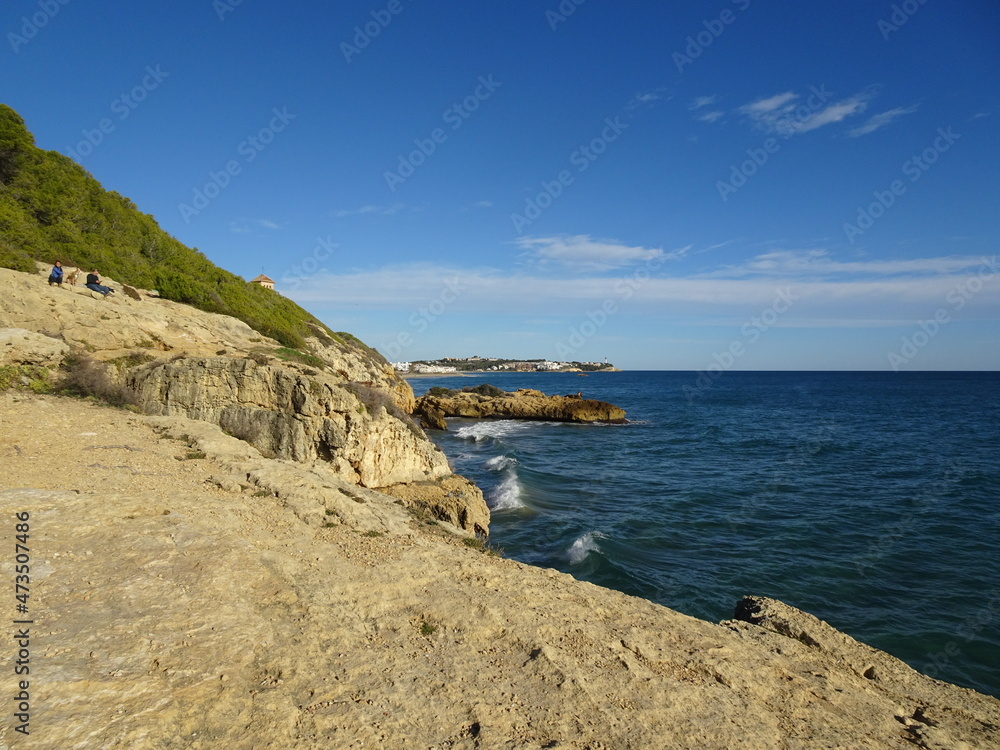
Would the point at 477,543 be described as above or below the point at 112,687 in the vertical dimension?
below

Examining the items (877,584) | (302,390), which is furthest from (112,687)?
(877,584)

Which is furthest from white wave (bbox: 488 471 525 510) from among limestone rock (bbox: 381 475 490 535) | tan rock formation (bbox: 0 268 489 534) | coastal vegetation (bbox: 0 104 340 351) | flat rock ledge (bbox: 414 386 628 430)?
flat rock ledge (bbox: 414 386 628 430)

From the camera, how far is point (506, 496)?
20984mm

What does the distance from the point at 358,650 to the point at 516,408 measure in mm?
48087

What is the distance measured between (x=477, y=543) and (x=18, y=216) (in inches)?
1007

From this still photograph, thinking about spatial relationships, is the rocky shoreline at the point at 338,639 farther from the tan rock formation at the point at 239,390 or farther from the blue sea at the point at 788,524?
the blue sea at the point at 788,524

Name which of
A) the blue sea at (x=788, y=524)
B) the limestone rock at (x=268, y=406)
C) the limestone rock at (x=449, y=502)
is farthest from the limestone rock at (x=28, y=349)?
the blue sea at (x=788, y=524)

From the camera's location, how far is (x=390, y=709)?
182 inches

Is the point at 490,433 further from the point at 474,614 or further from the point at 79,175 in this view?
the point at 474,614

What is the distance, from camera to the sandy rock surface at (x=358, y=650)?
14.1 feet

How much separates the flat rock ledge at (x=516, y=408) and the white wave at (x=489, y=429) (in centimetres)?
202

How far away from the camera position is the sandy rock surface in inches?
170

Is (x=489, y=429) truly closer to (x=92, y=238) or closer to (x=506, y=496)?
(x=506, y=496)

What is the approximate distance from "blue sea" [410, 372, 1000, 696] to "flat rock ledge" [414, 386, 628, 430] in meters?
11.1
